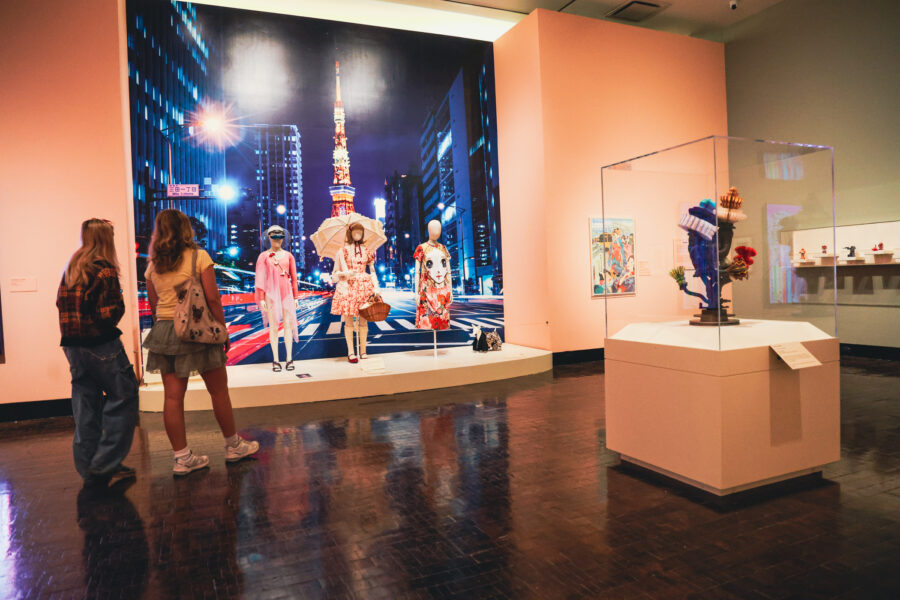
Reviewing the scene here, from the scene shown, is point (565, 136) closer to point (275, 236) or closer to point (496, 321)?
point (496, 321)

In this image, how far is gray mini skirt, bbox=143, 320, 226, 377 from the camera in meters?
3.35

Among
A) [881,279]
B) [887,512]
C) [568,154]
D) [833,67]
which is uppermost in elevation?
[833,67]

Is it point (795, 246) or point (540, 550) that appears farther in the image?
point (795, 246)

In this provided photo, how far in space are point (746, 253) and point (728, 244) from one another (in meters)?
0.16

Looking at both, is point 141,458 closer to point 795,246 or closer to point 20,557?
point 20,557

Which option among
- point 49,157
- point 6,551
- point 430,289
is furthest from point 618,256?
point 49,157

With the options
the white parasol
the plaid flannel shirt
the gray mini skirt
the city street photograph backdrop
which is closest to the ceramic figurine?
the gray mini skirt

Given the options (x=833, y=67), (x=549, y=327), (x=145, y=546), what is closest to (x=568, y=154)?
(x=549, y=327)

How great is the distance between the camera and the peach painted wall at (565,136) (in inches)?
303

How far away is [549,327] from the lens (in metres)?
7.67

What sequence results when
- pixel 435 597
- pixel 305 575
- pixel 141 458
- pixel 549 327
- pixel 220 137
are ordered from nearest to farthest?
1. pixel 435 597
2. pixel 305 575
3. pixel 141 458
4. pixel 220 137
5. pixel 549 327

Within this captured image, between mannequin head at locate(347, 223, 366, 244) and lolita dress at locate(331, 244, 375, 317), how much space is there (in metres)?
0.07

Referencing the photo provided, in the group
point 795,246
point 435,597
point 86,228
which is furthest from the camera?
point 86,228

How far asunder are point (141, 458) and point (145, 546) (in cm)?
165
